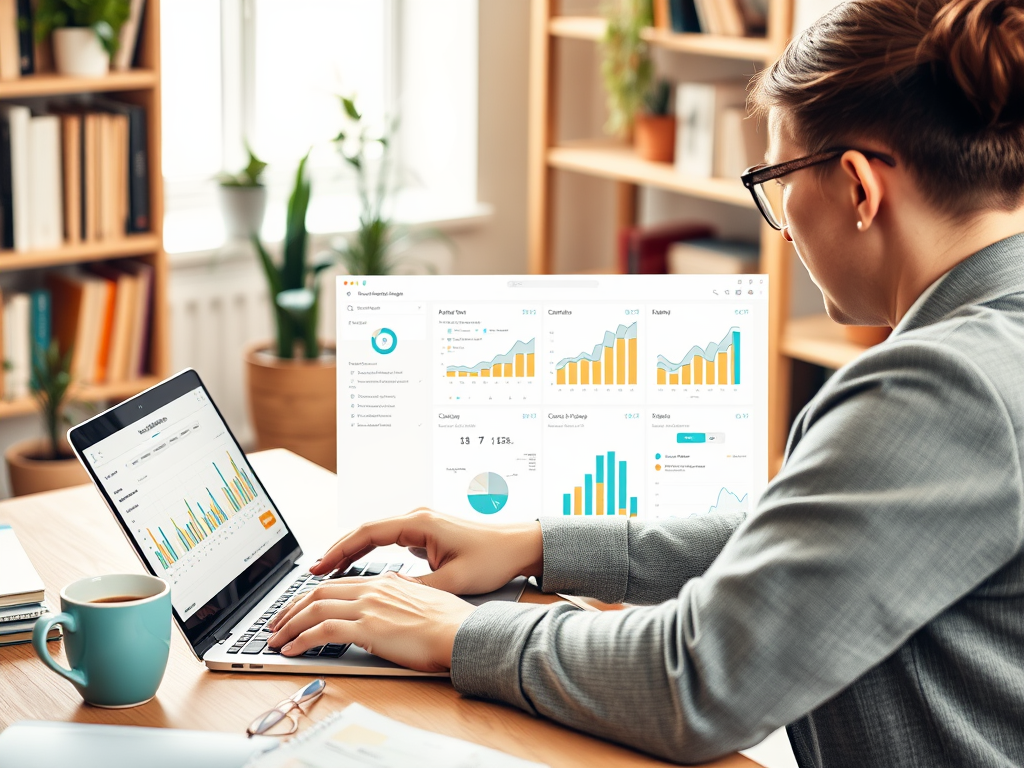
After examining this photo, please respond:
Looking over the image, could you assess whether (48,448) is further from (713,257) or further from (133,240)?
(713,257)

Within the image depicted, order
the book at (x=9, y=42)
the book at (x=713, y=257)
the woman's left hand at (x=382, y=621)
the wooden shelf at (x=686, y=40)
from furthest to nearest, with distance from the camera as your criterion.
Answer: the book at (x=713, y=257), the wooden shelf at (x=686, y=40), the book at (x=9, y=42), the woman's left hand at (x=382, y=621)

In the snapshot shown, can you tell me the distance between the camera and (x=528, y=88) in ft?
13.0

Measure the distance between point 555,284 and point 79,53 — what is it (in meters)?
1.90

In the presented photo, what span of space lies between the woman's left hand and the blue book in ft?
6.87

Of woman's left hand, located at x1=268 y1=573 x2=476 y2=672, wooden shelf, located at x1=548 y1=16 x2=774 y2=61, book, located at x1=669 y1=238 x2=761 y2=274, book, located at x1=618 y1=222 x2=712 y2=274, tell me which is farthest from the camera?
book, located at x1=618 y1=222 x2=712 y2=274

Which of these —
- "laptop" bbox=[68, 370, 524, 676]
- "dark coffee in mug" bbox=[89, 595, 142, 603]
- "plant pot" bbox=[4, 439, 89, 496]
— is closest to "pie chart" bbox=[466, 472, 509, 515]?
"laptop" bbox=[68, 370, 524, 676]

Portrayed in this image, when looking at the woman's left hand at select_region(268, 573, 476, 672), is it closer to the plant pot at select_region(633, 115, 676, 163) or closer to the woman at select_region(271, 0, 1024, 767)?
the woman at select_region(271, 0, 1024, 767)

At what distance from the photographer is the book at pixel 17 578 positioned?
1.15 meters

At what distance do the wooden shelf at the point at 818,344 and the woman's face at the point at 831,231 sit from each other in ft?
6.05

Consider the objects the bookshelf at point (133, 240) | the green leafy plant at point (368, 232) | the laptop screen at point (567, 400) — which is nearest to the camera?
the laptop screen at point (567, 400)

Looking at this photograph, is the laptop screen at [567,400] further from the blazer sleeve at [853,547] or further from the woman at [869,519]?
the blazer sleeve at [853,547]

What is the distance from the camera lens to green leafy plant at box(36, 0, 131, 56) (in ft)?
9.11

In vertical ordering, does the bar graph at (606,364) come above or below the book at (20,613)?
above

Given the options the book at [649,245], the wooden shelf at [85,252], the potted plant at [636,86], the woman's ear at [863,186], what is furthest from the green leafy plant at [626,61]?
the woman's ear at [863,186]
